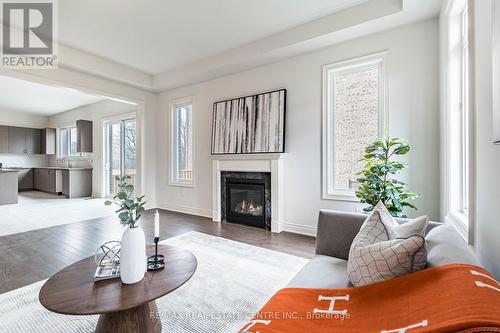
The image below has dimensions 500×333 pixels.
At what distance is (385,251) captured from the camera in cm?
113

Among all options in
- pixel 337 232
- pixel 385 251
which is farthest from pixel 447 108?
pixel 385 251

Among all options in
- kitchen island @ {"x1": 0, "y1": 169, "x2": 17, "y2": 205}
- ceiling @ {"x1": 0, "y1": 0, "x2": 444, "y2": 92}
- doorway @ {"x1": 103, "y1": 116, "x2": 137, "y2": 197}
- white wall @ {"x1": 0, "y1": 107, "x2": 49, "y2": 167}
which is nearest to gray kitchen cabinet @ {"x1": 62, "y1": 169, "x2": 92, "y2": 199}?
doorway @ {"x1": 103, "y1": 116, "x2": 137, "y2": 197}

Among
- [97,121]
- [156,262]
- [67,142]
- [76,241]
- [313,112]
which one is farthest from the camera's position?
[67,142]

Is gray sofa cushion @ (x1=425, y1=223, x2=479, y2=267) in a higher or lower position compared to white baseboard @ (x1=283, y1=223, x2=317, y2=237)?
higher

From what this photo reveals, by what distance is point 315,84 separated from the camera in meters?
3.49

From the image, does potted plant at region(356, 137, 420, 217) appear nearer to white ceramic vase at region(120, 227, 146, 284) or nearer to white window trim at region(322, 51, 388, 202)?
white window trim at region(322, 51, 388, 202)

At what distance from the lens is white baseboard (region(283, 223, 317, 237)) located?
11.6 ft

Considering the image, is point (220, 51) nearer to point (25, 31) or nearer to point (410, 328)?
point (25, 31)

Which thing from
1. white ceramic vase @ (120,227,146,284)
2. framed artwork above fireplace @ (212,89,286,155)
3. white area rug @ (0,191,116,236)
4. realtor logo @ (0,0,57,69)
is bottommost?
white area rug @ (0,191,116,236)

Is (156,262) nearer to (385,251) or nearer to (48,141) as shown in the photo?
(385,251)

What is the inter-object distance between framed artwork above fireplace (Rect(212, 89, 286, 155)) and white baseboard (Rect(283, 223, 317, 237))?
1.18 m

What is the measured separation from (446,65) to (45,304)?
11.7ft

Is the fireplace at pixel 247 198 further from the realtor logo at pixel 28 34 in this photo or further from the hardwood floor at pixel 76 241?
the realtor logo at pixel 28 34

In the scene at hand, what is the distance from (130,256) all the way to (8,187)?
725 centimetres
